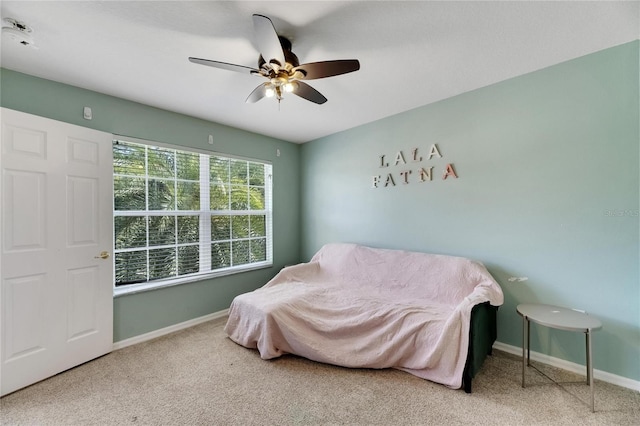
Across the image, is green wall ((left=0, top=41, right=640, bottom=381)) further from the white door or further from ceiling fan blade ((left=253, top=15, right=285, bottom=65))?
ceiling fan blade ((left=253, top=15, right=285, bottom=65))

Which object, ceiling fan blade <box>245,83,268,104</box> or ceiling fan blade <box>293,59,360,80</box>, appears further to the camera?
ceiling fan blade <box>245,83,268,104</box>

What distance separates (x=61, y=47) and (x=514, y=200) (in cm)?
385

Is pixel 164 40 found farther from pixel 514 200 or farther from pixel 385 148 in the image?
pixel 514 200

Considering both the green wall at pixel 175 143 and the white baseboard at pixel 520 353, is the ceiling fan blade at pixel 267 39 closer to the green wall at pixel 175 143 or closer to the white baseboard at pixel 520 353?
the green wall at pixel 175 143

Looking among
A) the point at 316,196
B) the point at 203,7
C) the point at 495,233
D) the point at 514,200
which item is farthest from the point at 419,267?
the point at 203,7

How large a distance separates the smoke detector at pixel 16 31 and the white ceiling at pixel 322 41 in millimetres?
38

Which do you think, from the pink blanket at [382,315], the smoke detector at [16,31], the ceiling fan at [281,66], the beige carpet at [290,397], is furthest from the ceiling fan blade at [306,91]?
the beige carpet at [290,397]

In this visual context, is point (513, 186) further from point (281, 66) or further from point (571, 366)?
point (281, 66)

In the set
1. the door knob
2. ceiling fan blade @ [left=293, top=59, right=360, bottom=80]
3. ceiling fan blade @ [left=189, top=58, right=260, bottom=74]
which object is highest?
ceiling fan blade @ [left=189, top=58, right=260, bottom=74]

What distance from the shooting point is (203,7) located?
1.58m

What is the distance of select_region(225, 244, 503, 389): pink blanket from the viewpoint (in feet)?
6.70

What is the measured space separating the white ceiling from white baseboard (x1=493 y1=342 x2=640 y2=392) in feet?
8.13

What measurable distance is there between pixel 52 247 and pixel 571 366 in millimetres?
4356

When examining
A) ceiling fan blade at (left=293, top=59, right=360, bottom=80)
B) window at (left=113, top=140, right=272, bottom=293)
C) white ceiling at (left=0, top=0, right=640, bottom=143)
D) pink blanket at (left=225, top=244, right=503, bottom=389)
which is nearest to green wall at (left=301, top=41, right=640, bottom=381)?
white ceiling at (left=0, top=0, right=640, bottom=143)
